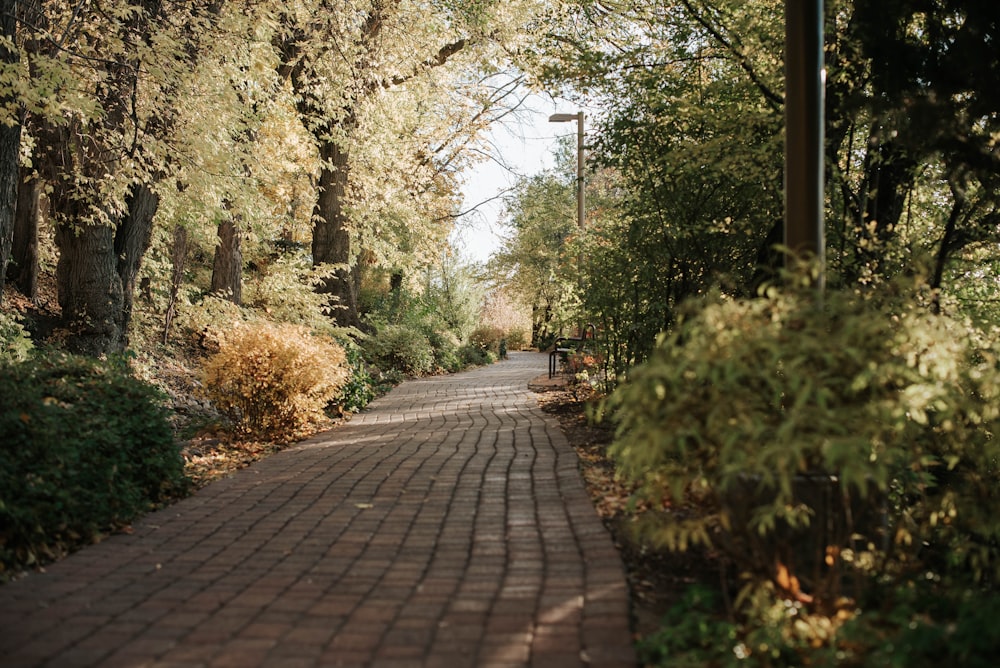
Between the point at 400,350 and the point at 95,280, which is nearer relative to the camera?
the point at 95,280

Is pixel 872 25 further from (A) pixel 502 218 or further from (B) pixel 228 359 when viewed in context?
(A) pixel 502 218

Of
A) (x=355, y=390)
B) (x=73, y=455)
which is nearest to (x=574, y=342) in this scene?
A: (x=355, y=390)

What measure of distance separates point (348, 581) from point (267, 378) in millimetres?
5240

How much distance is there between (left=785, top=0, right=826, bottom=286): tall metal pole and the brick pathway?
207 cm

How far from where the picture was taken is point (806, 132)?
410 cm

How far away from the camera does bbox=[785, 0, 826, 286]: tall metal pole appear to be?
408 cm

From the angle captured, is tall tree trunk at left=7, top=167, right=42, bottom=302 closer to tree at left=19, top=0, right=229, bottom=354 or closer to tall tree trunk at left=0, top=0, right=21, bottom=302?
tree at left=19, top=0, right=229, bottom=354

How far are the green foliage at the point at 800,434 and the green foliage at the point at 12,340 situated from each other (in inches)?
295

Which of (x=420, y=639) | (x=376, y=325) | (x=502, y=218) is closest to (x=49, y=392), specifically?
(x=420, y=639)

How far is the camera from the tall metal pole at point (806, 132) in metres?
4.08

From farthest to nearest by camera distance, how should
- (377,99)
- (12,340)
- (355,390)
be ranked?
(377,99), (355,390), (12,340)

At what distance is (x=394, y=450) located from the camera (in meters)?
8.16

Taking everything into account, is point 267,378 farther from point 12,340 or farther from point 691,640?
point 691,640

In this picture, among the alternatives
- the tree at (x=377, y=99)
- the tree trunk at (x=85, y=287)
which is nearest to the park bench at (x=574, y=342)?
the tree at (x=377, y=99)
